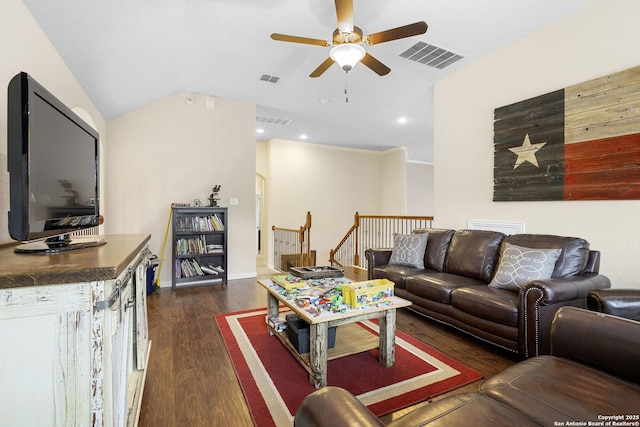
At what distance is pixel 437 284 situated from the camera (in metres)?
2.85

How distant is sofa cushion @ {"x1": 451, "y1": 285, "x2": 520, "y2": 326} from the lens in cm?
222

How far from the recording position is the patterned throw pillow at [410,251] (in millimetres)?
3562

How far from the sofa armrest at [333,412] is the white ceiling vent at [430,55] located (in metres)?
3.51

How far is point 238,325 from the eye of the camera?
116 inches

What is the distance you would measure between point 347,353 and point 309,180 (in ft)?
18.9

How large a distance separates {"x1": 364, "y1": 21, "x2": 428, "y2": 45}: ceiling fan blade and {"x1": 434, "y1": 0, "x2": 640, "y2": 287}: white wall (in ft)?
5.63

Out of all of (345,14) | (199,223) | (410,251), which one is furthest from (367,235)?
(345,14)

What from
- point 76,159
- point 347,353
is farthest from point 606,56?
point 76,159

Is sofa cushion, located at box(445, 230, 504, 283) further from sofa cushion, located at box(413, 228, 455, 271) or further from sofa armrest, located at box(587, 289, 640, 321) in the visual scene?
sofa armrest, located at box(587, 289, 640, 321)

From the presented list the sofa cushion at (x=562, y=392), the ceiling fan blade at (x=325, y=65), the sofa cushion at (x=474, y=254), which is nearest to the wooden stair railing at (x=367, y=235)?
the sofa cushion at (x=474, y=254)

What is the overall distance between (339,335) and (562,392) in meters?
1.62

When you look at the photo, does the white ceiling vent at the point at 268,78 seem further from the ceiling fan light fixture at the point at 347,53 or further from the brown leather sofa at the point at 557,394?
the brown leather sofa at the point at 557,394

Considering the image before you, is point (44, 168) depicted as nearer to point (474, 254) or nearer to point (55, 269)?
point (55, 269)

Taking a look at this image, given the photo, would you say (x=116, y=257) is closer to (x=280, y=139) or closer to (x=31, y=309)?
(x=31, y=309)
